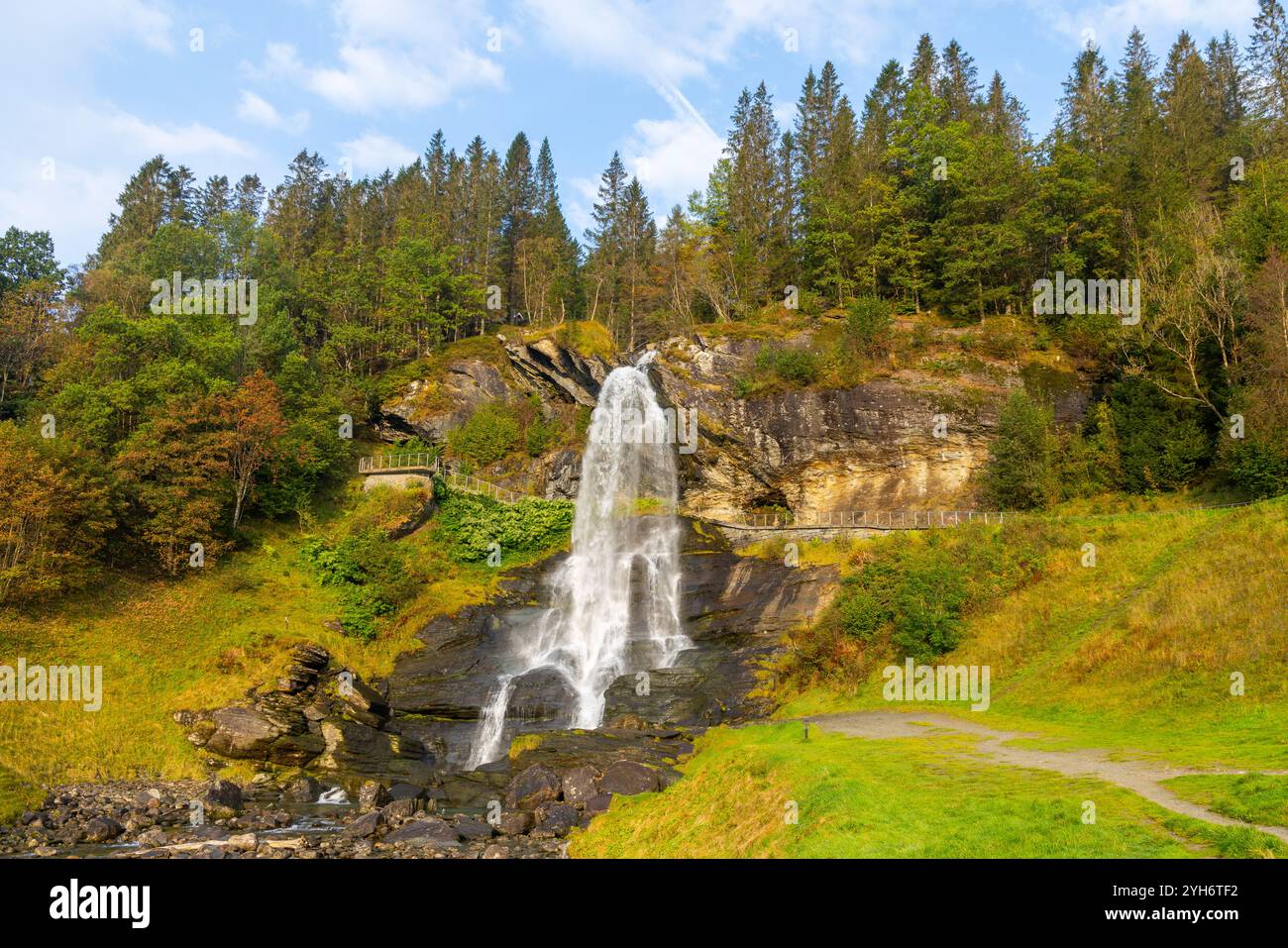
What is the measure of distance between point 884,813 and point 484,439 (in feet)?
141

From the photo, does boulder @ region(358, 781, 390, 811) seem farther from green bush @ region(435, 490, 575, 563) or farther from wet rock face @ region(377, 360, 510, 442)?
wet rock face @ region(377, 360, 510, 442)

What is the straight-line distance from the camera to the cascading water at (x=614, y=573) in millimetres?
34906

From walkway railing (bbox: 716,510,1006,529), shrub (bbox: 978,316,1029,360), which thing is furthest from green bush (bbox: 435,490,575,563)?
shrub (bbox: 978,316,1029,360)

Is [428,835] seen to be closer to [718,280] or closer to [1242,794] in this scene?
[1242,794]

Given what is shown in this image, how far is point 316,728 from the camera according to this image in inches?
1192

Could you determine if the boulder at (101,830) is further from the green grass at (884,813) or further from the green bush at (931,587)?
the green bush at (931,587)

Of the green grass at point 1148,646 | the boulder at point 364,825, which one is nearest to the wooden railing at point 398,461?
the boulder at point 364,825

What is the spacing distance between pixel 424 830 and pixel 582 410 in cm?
3796

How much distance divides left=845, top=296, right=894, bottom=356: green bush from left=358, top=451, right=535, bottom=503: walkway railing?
23.6m

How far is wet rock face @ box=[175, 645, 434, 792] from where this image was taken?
28547 millimetres

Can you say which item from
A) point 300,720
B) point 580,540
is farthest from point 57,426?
point 580,540

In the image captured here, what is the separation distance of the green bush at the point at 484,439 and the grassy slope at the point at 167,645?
34.6ft

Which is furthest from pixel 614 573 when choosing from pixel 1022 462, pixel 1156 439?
pixel 1156 439

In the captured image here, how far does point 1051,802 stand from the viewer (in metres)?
12.9
